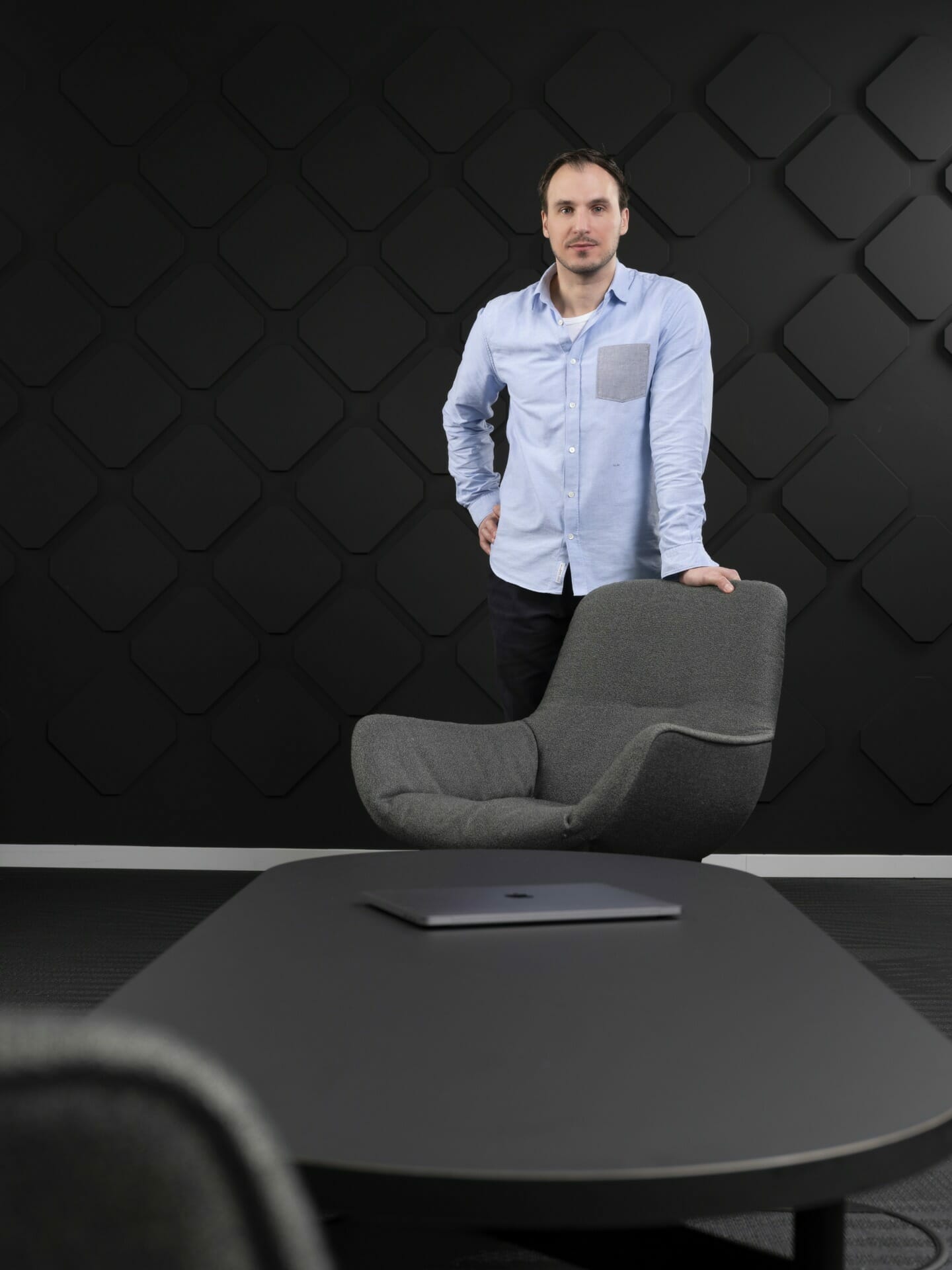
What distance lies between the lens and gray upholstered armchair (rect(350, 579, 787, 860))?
Result: 2.19 m

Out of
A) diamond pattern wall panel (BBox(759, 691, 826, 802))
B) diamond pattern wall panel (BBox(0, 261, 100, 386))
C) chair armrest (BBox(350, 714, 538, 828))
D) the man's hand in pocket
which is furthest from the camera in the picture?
diamond pattern wall panel (BBox(0, 261, 100, 386))

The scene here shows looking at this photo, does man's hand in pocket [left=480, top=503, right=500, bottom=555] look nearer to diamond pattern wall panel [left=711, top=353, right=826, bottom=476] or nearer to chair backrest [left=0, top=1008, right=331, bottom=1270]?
diamond pattern wall panel [left=711, top=353, right=826, bottom=476]

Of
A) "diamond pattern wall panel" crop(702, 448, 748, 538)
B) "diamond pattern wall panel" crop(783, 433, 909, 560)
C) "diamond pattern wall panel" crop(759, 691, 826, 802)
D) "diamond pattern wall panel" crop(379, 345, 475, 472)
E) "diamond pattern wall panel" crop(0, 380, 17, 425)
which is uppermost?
"diamond pattern wall panel" crop(0, 380, 17, 425)

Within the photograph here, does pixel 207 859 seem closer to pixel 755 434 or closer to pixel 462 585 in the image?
pixel 462 585

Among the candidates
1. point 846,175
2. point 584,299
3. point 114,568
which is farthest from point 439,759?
point 846,175

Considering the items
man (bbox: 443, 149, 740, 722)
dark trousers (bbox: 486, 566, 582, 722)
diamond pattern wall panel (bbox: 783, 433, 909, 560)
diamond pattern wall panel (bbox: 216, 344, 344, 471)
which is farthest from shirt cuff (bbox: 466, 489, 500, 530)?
diamond pattern wall panel (bbox: 783, 433, 909, 560)

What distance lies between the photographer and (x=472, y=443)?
128 inches

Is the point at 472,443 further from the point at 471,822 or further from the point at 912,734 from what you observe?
the point at 912,734

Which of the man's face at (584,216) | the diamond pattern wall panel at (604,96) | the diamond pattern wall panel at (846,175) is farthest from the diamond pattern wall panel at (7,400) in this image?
the diamond pattern wall panel at (846,175)

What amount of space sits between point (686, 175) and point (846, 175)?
48 cm

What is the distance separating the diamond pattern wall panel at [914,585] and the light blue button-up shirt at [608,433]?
1269 millimetres

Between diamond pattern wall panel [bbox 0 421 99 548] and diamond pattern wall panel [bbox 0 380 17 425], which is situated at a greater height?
diamond pattern wall panel [bbox 0 380 17 425]

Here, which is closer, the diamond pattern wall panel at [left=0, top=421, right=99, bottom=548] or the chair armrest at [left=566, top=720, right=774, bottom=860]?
the chair armrest at [left=566, top=720, right=774, bottom=860]

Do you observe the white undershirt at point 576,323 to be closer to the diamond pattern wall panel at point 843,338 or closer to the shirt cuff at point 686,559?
the shirt cuff at point 686,559
